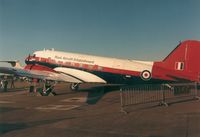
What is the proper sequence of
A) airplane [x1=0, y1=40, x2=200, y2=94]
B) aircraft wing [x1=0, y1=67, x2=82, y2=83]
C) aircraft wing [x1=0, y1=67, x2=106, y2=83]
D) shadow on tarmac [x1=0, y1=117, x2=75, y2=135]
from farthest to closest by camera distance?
aircraft wing [x1=0, y1=67, x2=106, y2=83] < aircraft wing [x1=0, y1=67, x2=82, y2=83] < airplane [x1=0, y1=40, x2=200, y2=94] < shadow on tarmac [x1=0, y1=117, x2=75, y2=135]

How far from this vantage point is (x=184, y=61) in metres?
24.3

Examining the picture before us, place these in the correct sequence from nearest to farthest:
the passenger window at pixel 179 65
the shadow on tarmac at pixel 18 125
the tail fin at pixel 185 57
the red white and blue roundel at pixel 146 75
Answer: the shadow on tarmac at pixel 18 125, the tail fin at pixel 185 57, the passenger window at pixel 179 65, the red white and blue roundel at pixel 146 75

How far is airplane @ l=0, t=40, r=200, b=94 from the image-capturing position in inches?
944

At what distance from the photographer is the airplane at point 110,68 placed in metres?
24.0

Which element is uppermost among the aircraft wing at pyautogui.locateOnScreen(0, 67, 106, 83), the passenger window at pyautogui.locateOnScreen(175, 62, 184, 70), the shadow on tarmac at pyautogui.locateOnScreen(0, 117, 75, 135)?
the passenger window at pyautogui.locateOnScreen(175, 62, 184, 70)

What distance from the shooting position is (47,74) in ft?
93.0

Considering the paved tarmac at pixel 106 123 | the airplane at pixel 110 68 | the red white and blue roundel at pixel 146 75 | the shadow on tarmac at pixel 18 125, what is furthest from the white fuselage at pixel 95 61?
the shadow on tarmac at pixel 18 125

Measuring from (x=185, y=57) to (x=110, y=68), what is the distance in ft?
25.0

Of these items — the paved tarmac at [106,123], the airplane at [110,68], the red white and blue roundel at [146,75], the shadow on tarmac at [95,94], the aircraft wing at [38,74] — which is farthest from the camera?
the aircraft wing at [38,74]

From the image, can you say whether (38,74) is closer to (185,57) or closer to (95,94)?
(95,94)

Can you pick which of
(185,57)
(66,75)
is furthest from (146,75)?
(66,75)

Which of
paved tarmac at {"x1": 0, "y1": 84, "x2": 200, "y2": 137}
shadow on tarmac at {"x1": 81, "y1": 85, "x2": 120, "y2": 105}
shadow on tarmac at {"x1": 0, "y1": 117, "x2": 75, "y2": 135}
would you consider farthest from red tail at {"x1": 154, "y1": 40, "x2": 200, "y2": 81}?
shadow on tarmac at {"x1": 0, "y1": 117, "x2": 75, "y2": 135}

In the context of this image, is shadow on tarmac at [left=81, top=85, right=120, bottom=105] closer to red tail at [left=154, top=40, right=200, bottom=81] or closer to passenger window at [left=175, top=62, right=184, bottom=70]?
red tail at [left=154, top=40, right=200, bottom=81]

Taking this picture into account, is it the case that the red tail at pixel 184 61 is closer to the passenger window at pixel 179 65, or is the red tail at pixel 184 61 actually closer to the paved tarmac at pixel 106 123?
the passenger window at pixel 179 65
